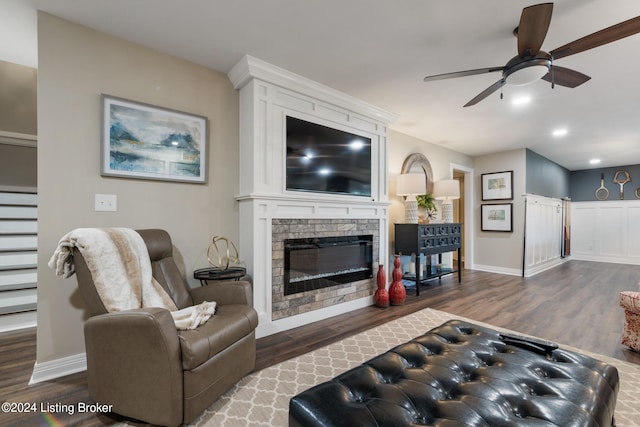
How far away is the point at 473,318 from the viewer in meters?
2.99

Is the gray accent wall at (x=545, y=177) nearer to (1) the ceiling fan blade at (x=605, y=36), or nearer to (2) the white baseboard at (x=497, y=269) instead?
(2) the white baseboard at (x=497, y=269)

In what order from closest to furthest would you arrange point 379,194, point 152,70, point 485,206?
point 152,70, point 379,194, point 485,206

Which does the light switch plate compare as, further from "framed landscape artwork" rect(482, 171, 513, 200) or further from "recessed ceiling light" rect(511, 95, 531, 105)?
"framed landscape artwork" rect(482, 171, 513, 200)

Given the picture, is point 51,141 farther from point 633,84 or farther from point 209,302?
point 633,84

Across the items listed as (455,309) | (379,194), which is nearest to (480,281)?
(455,309)

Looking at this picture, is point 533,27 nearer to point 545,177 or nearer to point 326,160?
point 326,160

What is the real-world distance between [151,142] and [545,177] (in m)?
7.71

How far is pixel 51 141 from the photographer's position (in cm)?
192

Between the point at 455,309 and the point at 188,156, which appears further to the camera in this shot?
the point at 455,309

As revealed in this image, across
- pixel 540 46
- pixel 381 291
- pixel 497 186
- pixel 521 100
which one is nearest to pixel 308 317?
pixel 381 291

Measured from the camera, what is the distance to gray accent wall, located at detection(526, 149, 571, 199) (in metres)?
5.56

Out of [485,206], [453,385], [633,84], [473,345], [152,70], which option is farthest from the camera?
[485,206]

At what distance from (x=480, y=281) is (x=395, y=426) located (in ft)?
15.3

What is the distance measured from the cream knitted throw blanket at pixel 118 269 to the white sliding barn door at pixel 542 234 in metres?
5.94
